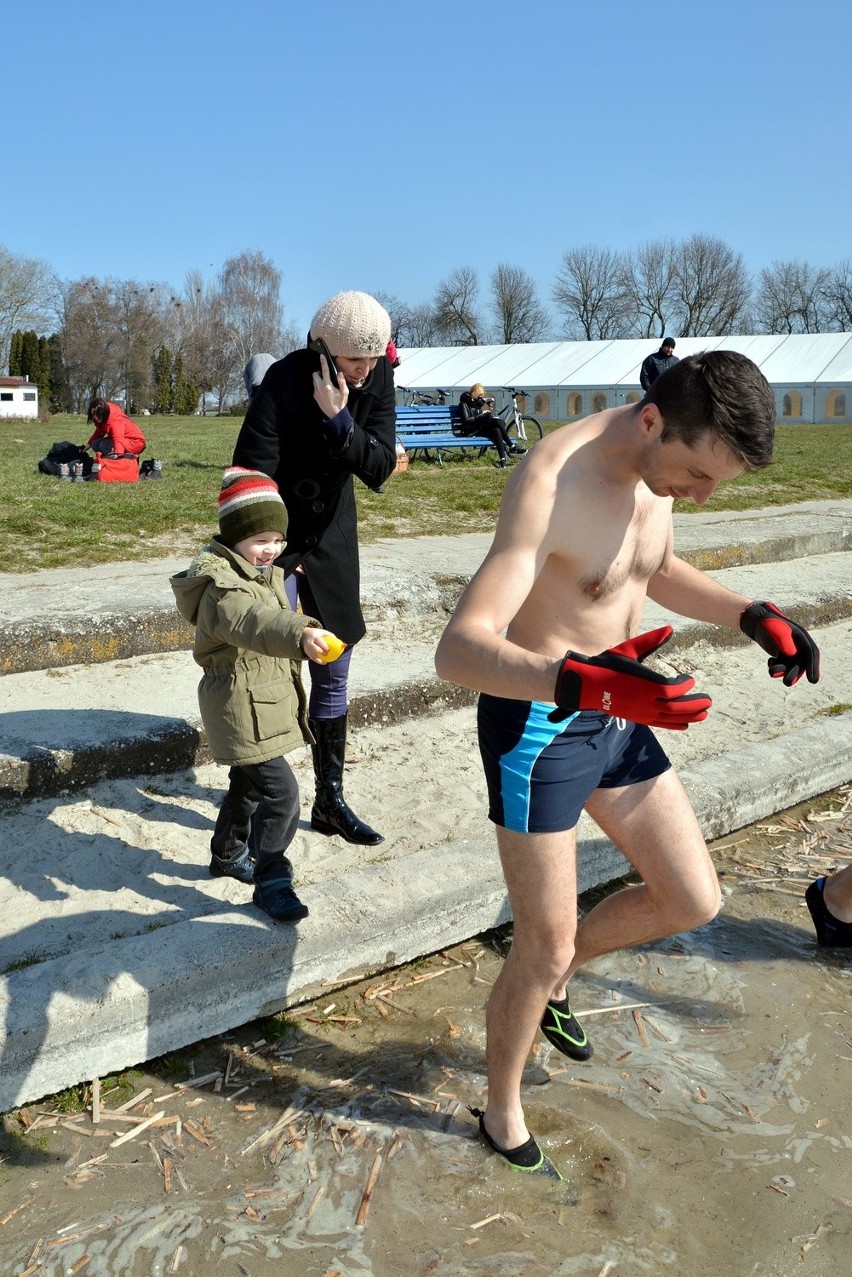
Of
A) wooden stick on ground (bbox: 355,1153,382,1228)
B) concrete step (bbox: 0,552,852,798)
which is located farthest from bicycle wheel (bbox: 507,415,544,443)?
wooden stick on ground (bbox: 355,1153,382,1228)

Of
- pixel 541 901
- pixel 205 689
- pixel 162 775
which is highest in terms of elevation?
pixel 205 689

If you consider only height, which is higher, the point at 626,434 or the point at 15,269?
the point at 15,269

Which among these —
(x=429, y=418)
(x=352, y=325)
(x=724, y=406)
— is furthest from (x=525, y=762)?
(x=429, y=418)

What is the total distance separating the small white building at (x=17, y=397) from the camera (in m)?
43.0

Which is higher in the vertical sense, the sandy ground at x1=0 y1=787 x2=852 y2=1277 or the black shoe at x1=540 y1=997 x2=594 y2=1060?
the black shoe at x1=540 y1=997 x2=594 y2=1060

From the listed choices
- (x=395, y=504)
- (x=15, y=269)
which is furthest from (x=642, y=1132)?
(x=15, y=269)

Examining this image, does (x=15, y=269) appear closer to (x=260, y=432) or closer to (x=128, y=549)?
(x=128, y=549)

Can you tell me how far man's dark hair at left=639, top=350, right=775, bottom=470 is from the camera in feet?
7.66

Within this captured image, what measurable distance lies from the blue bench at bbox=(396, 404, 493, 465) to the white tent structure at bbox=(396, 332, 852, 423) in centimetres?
1780

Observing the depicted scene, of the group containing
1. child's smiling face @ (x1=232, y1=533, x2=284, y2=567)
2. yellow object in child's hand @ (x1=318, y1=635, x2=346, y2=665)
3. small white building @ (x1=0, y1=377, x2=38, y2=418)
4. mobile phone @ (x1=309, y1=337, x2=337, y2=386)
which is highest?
small white building @ (x1=0, y1=377, x2=38, y2=418)

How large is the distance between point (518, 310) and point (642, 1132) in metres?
68.9

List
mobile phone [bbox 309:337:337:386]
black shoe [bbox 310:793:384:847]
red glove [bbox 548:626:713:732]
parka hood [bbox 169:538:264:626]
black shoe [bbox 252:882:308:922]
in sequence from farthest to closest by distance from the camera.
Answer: black shoe [bbox 310:793:384:847], mobile phone [bbox 309:337:337:386], parka hood [bbox 169:538:264:626], black shoe [bbox 252:882:308:922], red glove [bbox 548:626:713:732]

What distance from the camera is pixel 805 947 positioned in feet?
12.6

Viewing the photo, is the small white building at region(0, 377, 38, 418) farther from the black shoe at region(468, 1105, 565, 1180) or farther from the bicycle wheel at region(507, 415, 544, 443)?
the black shoe at region(468, 1105, 565, 1180)
